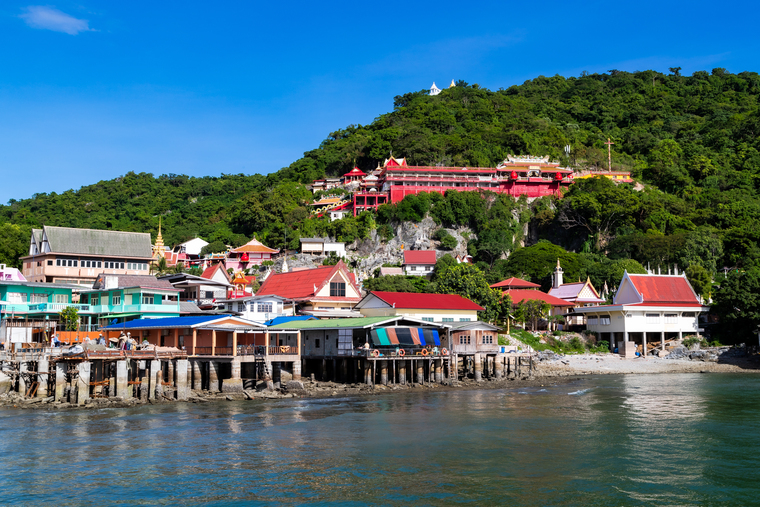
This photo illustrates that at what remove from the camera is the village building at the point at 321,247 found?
96188 mm

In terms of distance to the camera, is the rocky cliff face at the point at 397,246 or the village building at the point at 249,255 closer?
the rocky cliff face at the point at 397,246

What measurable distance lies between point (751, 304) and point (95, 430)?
57.0 m

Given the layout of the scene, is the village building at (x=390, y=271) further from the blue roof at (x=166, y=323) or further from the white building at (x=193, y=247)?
the blue roof at (x=166, y=323)

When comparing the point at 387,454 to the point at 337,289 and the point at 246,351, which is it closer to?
the point at 246,351

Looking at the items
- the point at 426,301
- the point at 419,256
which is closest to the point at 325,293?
the point at 426,301

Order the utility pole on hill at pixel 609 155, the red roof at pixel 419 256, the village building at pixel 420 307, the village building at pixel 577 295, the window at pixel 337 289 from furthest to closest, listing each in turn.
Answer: the utility pole on hill at pixel 609 155 → the red roof at pixel 419 256 → the village building at pixel 577 295 → the window at pixel 337 289 → the village building at pixel 420 307

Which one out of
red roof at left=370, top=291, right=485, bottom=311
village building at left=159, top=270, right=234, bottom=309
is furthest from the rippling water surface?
village building at left=159, top=270, right=234, bottom=309

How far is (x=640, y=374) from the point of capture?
190ft

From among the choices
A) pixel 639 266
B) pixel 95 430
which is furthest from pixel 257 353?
pixel 639 266

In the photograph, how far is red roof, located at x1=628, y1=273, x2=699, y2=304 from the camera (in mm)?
69188

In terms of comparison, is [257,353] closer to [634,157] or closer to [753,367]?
[753,367]

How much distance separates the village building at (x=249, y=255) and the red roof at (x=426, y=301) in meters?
46.7

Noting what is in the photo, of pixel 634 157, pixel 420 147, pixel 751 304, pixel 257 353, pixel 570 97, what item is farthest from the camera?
pixel 570 97

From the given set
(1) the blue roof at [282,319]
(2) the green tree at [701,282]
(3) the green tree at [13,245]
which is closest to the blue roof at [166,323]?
(1) the blue roof at [282,319]
